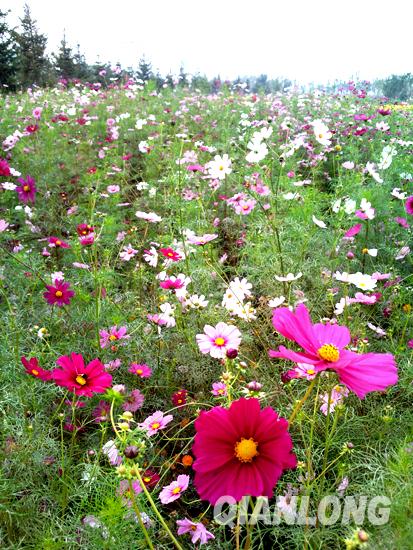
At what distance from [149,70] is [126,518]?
73.7 feet

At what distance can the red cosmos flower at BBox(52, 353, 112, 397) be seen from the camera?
3.25 ft

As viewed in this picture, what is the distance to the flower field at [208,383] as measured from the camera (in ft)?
2.30

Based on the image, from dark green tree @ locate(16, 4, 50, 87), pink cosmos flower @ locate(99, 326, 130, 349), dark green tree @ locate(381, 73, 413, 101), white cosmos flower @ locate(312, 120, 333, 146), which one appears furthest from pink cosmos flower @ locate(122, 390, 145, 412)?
dark green tree @ locate(381, 73, 413, 101)

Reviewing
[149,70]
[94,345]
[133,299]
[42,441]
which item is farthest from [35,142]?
[149,70]

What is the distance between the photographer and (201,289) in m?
2.12

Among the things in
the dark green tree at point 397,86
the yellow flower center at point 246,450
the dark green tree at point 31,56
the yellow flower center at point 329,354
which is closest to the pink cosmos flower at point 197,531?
the yellow flower center at point 246,450

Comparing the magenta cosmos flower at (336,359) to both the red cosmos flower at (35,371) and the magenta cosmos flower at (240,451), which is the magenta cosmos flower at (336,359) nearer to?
the magenta cosmos flower at (240,451)

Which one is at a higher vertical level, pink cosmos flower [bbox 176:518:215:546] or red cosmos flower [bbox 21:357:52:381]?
red cosmos flower [bbox 21:357:52:381]

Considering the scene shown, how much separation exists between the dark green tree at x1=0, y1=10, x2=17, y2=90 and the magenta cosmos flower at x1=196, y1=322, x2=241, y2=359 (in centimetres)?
1622

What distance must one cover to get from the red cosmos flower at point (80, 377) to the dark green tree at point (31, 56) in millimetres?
15705

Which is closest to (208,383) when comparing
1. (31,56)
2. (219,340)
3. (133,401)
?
(133,401)

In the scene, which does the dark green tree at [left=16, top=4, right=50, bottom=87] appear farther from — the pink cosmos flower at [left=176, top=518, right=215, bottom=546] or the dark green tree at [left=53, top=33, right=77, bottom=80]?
the pink cosmos flower at [left=176, top=518, right=215, bottom=546]

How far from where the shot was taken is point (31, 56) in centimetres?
1486

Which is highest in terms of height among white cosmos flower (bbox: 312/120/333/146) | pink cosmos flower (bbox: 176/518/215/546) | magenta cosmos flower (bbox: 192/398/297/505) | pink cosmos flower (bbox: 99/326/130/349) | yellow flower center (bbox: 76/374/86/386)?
white cosmos flower (bbox: 312/120/333/146)
